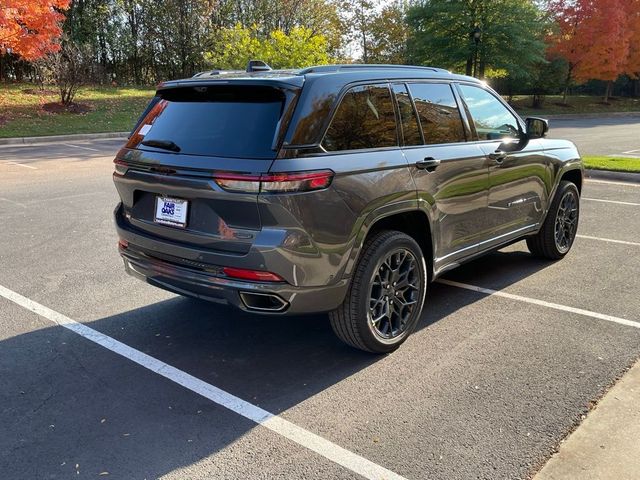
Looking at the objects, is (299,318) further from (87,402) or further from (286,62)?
(286,62)

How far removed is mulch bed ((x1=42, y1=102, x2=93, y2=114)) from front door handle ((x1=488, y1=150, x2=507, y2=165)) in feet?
66.4

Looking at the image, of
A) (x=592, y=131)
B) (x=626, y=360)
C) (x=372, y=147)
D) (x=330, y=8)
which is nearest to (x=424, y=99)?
(x=372, y=147)

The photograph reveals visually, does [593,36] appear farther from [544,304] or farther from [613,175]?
[544,304]

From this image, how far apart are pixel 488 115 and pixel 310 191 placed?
2359 millimetres

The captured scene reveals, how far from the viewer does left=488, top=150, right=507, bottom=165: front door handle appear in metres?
4.58

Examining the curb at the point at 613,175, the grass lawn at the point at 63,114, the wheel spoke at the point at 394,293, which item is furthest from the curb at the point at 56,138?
the wheel spoke at the point at 394,293

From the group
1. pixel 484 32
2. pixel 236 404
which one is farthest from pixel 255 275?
pixel 484 32

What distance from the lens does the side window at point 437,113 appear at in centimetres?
406

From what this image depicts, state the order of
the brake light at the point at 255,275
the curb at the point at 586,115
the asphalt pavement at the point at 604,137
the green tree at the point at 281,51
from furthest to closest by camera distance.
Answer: the curb at the point at 586,115 → the green tree at the point at 281,51 → the asphalt pavement at the point at 604,137 → the brake light at the point at 255,275

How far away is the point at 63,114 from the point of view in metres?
20.9

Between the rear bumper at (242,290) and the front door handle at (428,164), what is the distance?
1015mm

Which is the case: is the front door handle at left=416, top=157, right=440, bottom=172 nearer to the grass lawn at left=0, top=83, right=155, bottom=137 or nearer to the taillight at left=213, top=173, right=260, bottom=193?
the taillight at left=213, top=173, right=260, bottom=193

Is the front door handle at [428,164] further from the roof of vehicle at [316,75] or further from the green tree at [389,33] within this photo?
the green tree at [389,33]

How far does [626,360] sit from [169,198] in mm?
3097
